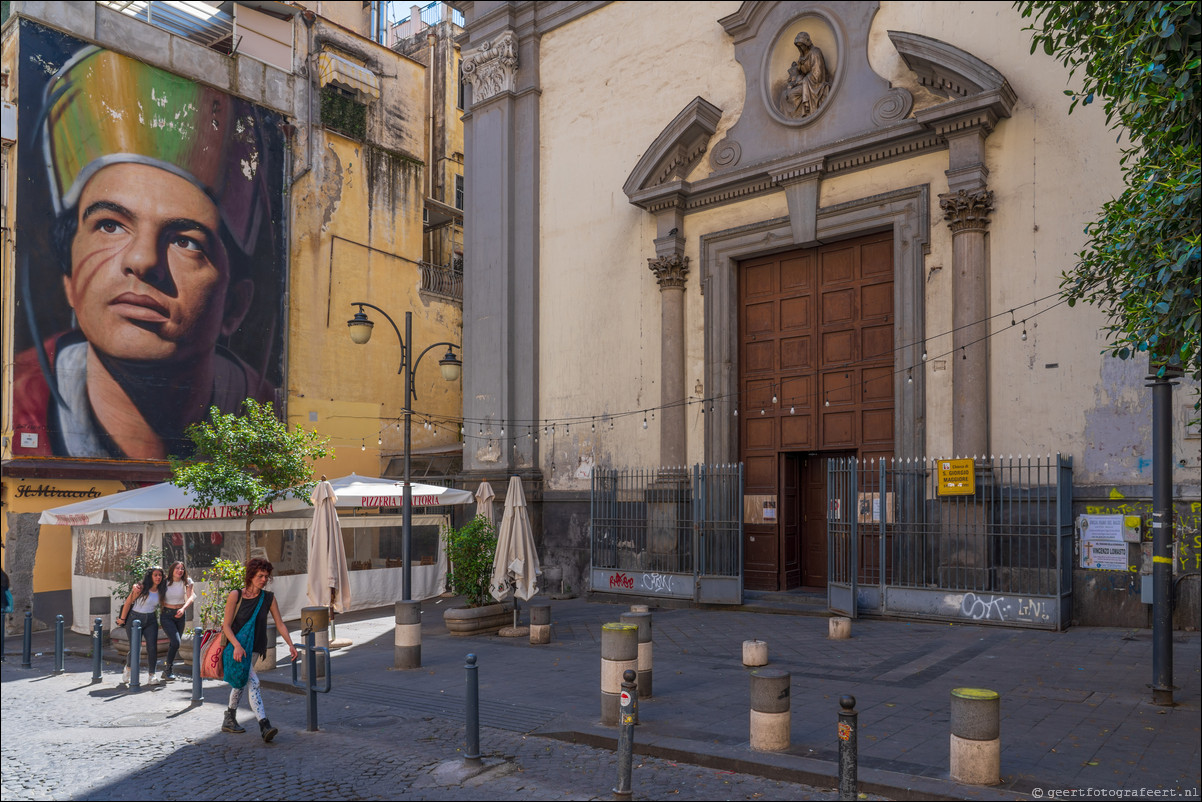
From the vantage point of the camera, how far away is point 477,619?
1461 centimetres

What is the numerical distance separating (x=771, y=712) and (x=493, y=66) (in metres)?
18.5

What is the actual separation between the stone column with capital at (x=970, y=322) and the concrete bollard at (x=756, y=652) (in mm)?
5974

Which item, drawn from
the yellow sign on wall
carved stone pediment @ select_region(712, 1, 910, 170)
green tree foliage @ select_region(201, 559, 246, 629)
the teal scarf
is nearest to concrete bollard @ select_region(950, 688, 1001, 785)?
the teal scarf

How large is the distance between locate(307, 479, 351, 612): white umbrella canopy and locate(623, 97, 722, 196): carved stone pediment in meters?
8.84

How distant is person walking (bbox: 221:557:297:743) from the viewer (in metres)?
8.39

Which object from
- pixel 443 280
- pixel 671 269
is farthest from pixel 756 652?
pixel 443 280

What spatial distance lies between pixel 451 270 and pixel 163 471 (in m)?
13.2

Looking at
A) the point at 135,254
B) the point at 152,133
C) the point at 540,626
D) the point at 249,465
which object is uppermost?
the point at 152,133

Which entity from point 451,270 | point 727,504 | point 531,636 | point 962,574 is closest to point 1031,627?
point 962,574

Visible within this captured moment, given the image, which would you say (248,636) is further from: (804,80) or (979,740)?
(804,80)

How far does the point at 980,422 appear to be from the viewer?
14750 mm

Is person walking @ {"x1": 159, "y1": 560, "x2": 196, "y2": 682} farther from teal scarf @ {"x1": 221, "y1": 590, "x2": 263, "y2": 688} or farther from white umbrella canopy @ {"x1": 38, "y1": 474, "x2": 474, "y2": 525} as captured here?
teal scarf @ {"x1": 221, "y1": 590, "x2": 263, "y2": 688}

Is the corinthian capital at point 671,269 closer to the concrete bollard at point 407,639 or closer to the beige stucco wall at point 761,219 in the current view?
the beige stucco wall at point 761,219

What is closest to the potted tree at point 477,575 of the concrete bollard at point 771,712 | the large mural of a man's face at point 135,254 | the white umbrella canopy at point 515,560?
the white umbrella canopy at point 515,560
